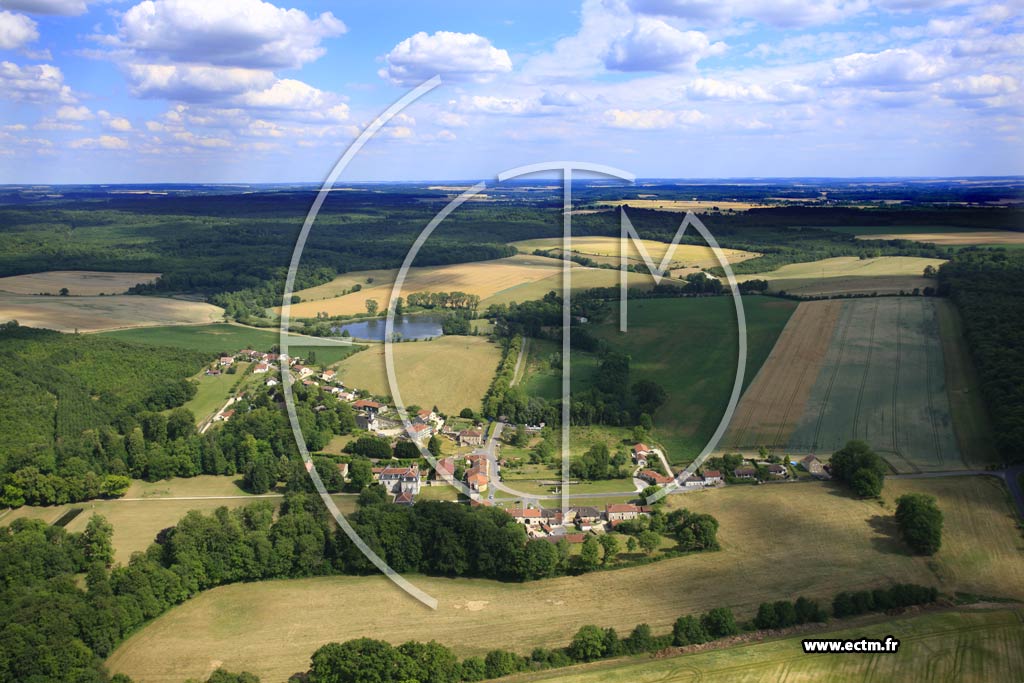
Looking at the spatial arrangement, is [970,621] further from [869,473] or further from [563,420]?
[563,420]

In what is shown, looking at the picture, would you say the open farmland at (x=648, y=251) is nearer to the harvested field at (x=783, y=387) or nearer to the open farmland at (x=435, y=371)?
the harvested field at (x=783, y=387)

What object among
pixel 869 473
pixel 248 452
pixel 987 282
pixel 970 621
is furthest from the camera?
pixel 987 282

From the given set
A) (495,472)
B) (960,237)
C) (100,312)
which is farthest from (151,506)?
(960,237)

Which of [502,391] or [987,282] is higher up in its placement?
[987,282]

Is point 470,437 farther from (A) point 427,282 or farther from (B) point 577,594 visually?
(A) point 427,282

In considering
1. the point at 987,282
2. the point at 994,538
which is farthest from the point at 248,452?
the point at 987,282

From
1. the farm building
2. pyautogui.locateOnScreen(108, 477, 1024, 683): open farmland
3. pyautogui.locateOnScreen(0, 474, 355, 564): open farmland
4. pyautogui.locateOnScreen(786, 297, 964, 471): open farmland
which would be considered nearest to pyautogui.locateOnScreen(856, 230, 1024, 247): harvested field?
pyautogui.locateOnScreen(786, 297, 964, 471): open farmland
